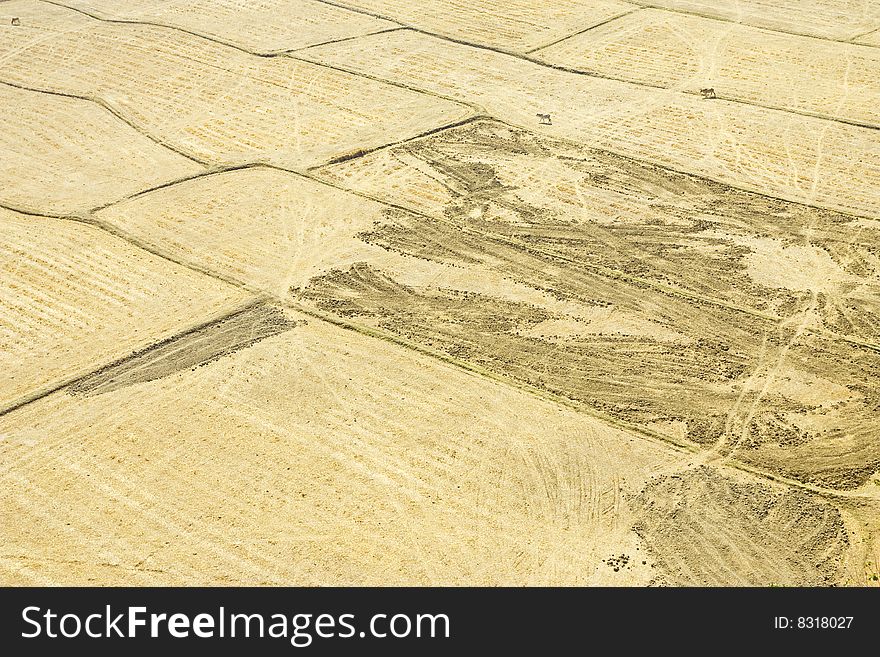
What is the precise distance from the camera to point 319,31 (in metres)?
36.2

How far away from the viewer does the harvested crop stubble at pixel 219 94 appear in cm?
2814

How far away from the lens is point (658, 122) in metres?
29.0

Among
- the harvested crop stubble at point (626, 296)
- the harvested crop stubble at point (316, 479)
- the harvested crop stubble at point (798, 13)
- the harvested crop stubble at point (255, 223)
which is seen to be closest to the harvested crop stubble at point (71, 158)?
the harvested crop stubble at point (255, 223)

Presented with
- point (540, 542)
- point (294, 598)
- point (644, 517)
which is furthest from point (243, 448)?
point (644, 517)

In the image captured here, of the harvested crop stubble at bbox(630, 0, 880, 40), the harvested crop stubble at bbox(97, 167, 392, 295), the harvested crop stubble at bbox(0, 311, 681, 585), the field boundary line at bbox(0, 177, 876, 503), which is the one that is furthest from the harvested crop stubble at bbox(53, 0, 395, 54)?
the harvested crop stubble at bbox(0, 311, 681, 585)

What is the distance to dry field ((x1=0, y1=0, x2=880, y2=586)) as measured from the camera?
15.6m

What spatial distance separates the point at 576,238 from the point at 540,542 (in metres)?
9.36

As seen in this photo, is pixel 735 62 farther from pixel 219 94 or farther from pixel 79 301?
pixel 79 301

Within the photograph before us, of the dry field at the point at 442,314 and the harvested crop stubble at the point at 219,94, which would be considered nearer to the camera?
the dry field at the point at 442,314

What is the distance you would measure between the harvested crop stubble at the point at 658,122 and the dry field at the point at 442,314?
114 millimetres

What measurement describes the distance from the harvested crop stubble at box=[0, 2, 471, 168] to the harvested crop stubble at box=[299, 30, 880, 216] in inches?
64.9

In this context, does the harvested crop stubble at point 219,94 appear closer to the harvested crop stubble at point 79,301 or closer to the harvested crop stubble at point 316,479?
the harvested crop stubble at point 79,301

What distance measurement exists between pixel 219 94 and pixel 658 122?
40.5ft

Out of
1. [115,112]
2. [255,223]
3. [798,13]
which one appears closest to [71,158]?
[115,112]
